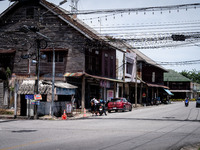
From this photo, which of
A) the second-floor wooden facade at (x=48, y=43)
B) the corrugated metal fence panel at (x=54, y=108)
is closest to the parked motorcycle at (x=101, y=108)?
the corrugated metal fence panel at (x=54, y=108)

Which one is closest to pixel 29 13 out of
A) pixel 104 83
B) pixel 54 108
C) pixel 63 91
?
pixel 104 83

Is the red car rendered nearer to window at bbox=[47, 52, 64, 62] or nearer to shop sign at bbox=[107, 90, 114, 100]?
window at bbox=[47, 52, 64, 62]

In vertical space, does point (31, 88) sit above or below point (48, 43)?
below

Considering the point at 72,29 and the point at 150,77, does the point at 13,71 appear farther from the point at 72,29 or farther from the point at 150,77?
the point at 150,77

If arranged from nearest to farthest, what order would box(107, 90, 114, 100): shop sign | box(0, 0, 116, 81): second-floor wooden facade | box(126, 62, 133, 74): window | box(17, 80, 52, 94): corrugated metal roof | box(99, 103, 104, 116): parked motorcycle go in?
box(17, 80, 52, 94): corrugated metal roof → box(99, 103, 104, 116): parked motorcycle → box(0, 0, 116, 81): second-floor wooden facade → box(107, 90, 114, 100): shop sign → box(126, 62, 133, 74): window

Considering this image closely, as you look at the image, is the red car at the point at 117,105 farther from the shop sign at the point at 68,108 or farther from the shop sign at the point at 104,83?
the shop sign at the point at 68,108

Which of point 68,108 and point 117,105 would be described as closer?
point 68,108

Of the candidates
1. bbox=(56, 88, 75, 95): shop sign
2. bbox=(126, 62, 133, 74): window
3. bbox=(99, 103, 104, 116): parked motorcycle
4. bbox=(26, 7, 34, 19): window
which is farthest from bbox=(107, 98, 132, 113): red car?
bbox=(126, 62, 133, 74): window

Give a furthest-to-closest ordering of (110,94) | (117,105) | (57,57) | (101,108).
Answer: (110,94) → (57,57) → (117,105) → (101,108)

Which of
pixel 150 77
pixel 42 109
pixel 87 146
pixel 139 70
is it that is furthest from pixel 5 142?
pixel 150 77

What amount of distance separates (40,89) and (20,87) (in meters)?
1.73

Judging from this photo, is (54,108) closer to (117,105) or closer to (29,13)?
(117,105)

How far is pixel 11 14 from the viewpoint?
35.7m

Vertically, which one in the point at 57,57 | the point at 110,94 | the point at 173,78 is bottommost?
the point at 110,94
